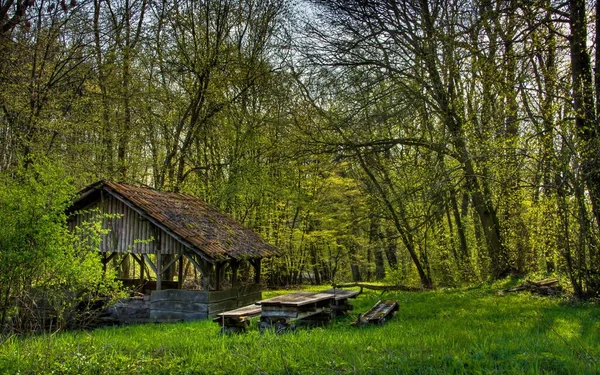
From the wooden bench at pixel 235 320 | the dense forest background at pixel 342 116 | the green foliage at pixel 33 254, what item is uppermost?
the dense forest background at pixel 342 116

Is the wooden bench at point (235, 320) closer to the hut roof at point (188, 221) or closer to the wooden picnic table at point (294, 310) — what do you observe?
the wooden picnic table at point (294, 310)

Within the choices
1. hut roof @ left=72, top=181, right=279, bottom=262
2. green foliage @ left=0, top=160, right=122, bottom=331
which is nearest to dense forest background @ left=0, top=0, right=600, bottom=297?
green foliage @ left=0, top=160, right=122, bottom=331

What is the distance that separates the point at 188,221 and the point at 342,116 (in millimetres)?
6620

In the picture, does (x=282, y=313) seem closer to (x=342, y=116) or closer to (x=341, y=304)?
(x=341, y=304)

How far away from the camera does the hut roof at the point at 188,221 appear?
45.4 ft

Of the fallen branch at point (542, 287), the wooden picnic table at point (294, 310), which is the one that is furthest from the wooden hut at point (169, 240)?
the fallen branch at point (542, 287)

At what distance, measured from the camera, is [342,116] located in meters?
17.1

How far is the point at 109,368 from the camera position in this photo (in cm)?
586

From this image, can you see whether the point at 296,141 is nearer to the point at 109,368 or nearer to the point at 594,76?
the point at 594,76

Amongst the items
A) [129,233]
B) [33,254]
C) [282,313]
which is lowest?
[282,313]

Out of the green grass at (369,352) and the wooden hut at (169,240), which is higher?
the wooden hut at (169,240)

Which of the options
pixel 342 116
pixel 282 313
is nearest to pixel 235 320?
pixel 282 313

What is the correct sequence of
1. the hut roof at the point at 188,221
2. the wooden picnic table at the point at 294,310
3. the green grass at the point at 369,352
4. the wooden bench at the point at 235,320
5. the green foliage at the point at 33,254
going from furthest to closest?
1. the hut roof at the point at 188,221
2. the wooden bench at the point at 235,320
3. the wooden picnic table at the point at 294,310
4. the green foliage at the point at 33,254
5. the green grass at the point at 369,352

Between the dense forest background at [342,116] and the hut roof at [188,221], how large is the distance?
6.77 feet
